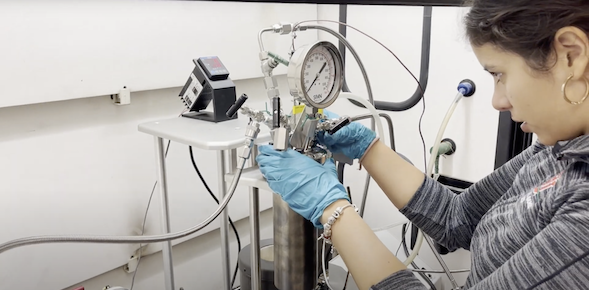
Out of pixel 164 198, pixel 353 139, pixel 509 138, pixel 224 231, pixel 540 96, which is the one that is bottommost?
pixel 224 231

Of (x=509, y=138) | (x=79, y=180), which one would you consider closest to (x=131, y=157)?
(x=79, y=180)

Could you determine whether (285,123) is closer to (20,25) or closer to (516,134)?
(20,25)

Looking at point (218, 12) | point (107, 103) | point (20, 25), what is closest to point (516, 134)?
point (218, 12)

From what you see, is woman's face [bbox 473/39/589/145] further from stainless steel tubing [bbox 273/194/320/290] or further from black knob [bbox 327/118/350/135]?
stainless steel tubing [bbox 273/194/320/290]

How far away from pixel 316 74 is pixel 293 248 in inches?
14.9

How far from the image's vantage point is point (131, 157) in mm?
1590

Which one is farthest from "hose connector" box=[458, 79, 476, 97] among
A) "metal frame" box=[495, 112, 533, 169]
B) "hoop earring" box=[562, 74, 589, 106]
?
"hoop earring" box=[562, 74, 589, 106]

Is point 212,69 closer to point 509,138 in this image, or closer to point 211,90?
point 211,90

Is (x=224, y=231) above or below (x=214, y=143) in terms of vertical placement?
below

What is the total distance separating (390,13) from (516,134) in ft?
2.26

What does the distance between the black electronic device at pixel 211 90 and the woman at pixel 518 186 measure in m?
0.44

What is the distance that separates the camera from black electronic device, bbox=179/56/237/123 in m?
1.31

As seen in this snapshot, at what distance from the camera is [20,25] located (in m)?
1.24

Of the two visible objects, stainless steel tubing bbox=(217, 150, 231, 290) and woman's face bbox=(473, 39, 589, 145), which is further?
stainless steel tubing bbox=(217, 150, 231, 290)
